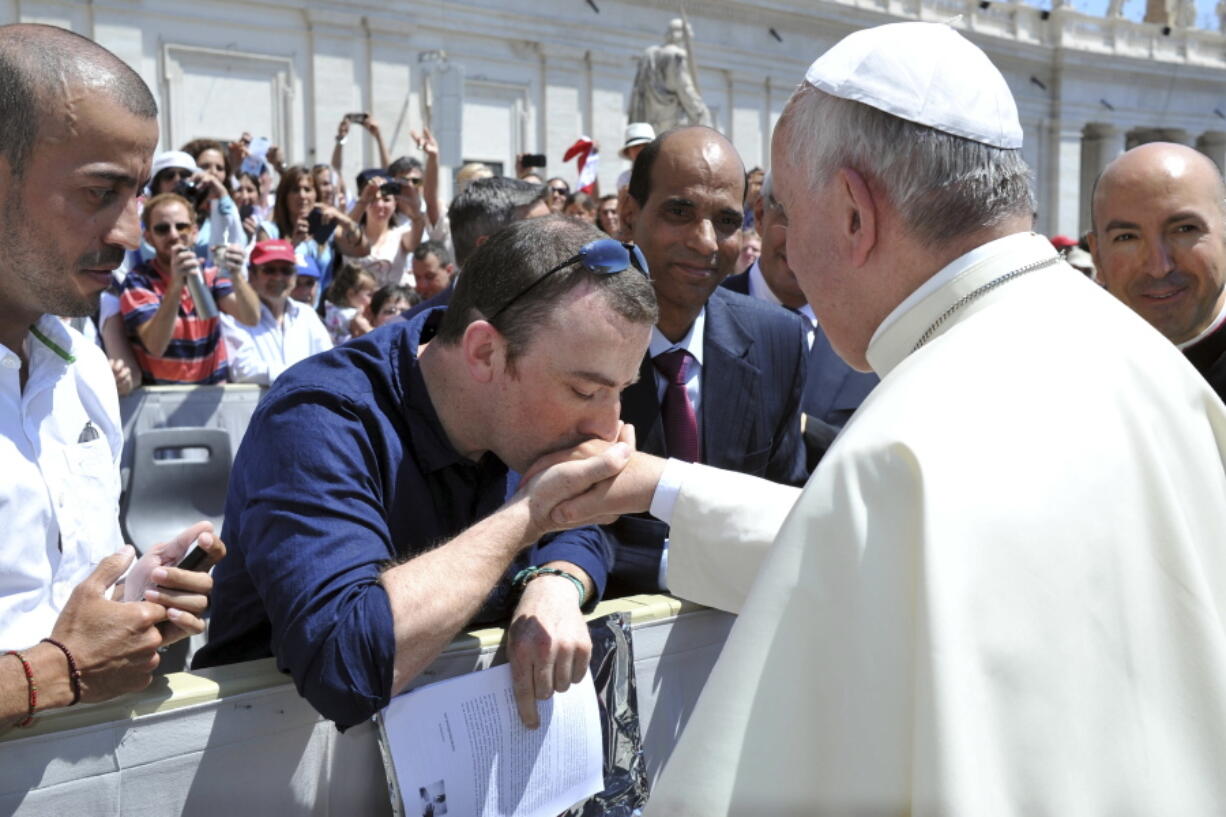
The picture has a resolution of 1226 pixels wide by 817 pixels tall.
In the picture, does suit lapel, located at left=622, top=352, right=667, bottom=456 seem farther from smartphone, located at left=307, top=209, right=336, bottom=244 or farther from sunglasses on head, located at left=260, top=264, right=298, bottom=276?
smartphone, located at left=307, top=209, right=336, bottom=244

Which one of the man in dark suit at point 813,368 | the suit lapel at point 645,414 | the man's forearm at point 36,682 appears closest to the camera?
the man's forearm at point 36,682

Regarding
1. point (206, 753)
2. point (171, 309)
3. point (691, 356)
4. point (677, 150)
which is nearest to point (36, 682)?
point (206, 753)

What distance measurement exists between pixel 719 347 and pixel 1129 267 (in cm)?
152

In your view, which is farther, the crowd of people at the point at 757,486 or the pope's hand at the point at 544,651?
the pope's hand at the point at 544,651

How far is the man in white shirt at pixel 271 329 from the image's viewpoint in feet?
22.7

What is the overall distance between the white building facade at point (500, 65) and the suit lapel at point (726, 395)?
1363cm

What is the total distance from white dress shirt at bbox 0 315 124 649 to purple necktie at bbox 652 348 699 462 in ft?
5.22

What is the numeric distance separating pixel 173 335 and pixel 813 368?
366 centimetres

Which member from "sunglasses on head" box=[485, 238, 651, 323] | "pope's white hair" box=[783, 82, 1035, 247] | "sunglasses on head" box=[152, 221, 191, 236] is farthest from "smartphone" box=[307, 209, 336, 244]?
"pope's white hair" box=[783, 82, 1035, 247]

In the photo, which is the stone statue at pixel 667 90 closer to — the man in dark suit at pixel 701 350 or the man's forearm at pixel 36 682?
the man in dark suit at pixel 701 350

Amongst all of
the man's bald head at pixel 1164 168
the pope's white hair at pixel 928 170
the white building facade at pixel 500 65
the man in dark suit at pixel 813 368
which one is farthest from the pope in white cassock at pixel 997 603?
the white building facade at pixel 500 65

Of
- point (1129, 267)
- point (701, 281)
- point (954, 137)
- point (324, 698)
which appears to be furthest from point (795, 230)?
point (1129, 267)

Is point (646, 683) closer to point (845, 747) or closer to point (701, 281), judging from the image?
point (845, 747)

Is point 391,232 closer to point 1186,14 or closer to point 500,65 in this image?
point 500,65
